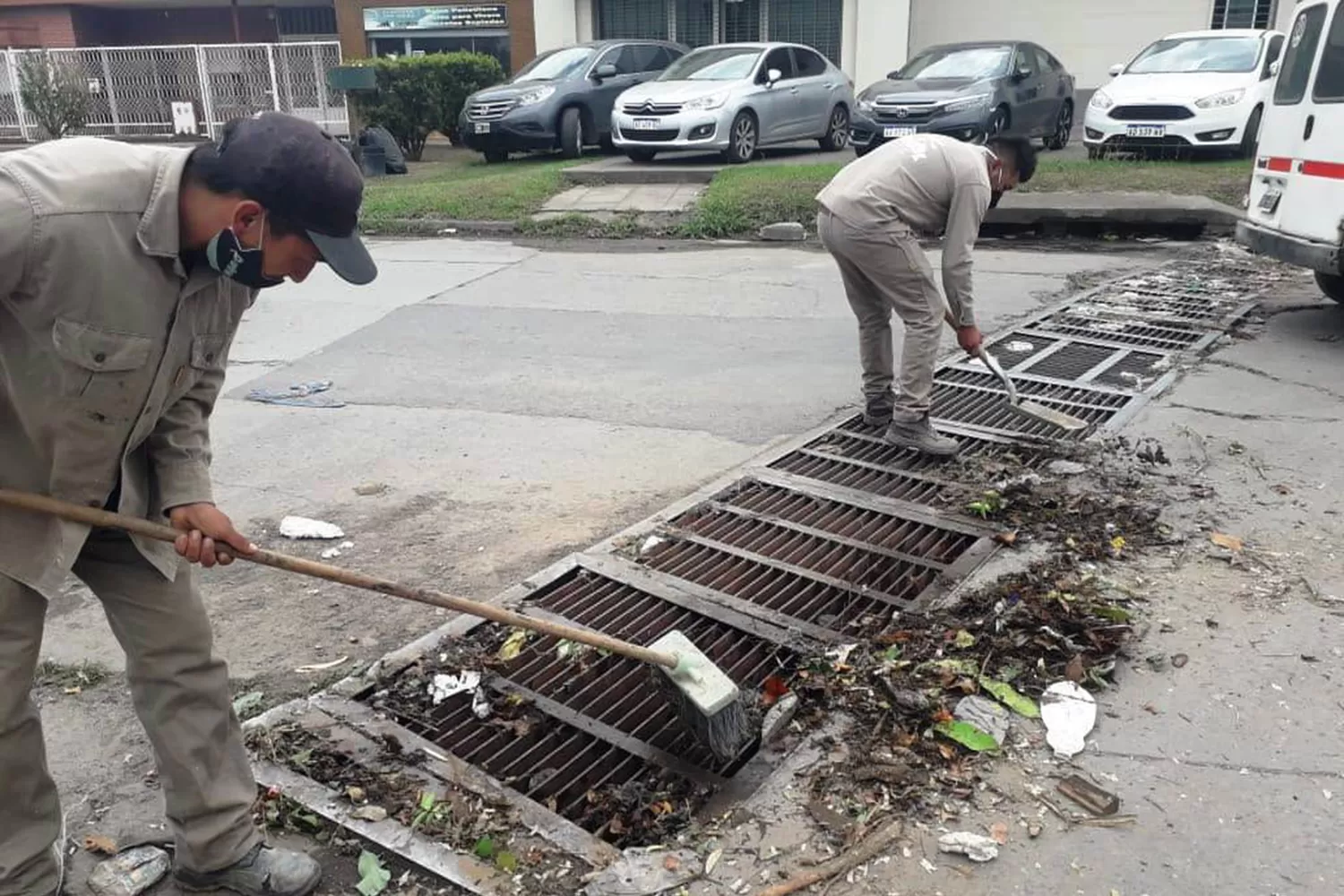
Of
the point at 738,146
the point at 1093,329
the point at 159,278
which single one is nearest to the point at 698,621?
the point at 159,278

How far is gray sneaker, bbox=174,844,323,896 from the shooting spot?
2.38 m

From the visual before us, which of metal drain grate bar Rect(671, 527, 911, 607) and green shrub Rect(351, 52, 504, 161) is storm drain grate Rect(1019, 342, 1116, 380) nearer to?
metal drain grate bar Rect(671, 527, 911, 607)

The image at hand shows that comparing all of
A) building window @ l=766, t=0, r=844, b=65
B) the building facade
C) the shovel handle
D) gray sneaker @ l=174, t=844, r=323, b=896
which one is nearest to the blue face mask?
gray sneaker @ l=174, t=844, r=323, b=896

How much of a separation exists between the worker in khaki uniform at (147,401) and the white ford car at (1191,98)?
42.3 feet

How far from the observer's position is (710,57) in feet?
48.4

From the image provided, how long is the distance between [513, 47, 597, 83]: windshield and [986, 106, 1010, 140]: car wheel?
5837mm

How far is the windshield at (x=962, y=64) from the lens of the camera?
13492 mm

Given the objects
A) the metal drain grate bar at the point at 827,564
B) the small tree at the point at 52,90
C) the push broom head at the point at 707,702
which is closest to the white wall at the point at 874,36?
the small tree at the point at 52,90

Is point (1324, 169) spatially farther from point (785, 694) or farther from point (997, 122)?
point (997, 122)

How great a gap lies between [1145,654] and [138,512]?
280 centimetres

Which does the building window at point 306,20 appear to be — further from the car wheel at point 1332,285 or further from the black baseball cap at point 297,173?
the black baseball cap at point 297,173

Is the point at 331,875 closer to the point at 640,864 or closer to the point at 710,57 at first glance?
the point at 640,864

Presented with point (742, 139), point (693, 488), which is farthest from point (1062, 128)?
point (693, 488)

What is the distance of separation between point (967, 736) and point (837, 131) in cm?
1417
